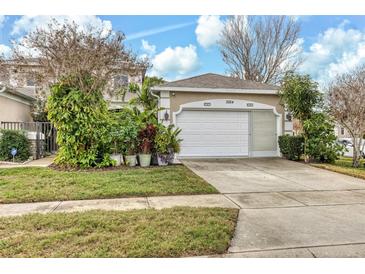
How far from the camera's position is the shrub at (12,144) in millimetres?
10242

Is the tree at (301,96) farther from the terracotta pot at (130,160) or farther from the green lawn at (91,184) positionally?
the terracotta pot at (130,160)

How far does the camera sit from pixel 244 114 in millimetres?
12305

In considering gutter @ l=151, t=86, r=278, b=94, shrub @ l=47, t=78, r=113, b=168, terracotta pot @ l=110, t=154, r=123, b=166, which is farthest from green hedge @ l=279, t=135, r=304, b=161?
shrub @ l=47, t=78, r=113, b=168

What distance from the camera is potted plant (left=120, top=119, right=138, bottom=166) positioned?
9070 millimetres

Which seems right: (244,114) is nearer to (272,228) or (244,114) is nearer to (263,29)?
(272,228)

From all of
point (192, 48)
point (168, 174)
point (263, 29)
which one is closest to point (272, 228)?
point (168, 174)

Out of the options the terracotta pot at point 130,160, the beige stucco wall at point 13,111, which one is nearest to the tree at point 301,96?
the terracotta pot at point 130,160

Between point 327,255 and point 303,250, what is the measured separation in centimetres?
24

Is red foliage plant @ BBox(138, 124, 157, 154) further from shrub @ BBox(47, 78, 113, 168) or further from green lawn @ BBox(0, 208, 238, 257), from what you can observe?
green lawn @ BBox(0, 208, 238, 257)

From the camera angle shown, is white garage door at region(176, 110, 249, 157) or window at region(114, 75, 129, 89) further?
window at region(114, 75, 129, 89)

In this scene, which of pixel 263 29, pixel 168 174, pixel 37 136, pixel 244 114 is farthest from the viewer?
pixel 263 29

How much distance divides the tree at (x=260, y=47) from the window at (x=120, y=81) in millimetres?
10744

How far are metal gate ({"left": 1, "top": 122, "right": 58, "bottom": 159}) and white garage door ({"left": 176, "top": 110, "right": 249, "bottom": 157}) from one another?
18.9 ft

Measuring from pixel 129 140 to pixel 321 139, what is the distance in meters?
7.24
